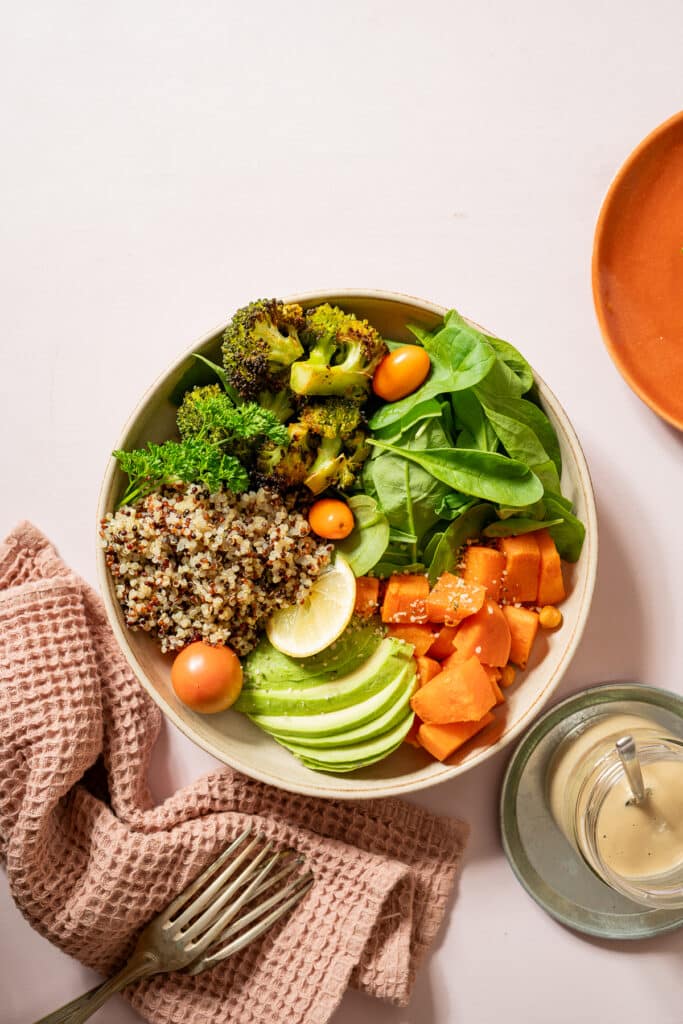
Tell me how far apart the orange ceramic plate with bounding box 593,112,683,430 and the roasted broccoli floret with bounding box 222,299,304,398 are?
76cm

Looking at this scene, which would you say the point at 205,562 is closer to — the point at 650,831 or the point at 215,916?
the point at 215,916

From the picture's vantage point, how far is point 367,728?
69.2 inches

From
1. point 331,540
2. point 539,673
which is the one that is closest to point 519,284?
point 331,540

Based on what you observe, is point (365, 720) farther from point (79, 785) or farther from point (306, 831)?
point (79, 785)

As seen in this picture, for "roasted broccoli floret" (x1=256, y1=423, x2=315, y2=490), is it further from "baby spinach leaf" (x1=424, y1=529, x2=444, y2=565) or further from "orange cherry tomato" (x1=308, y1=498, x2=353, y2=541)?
"baby spinach leaf" (x1=424, y1=529, x2=444, y2=565)

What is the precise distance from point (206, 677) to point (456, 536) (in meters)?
0.62

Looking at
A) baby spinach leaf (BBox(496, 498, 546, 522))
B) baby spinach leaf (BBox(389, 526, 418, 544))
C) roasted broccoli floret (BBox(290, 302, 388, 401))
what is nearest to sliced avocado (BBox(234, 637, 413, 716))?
baby spinach leaf (BBox(389, 526, 418, 544))

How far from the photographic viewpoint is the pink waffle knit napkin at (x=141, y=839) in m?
1.81

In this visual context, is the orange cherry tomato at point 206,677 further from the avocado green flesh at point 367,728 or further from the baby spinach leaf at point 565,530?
the baby spinach leaf at point 565,530

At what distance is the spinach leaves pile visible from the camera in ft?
5.65

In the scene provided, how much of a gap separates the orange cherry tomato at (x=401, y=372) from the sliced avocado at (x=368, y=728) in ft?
2.03

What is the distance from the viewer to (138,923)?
188 centimetres

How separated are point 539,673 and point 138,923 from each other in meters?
1.09

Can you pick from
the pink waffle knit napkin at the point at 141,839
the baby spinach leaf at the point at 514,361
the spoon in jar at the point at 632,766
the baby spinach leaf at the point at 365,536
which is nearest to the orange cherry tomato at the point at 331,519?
the baby spinach leaf at the point at 365,536
